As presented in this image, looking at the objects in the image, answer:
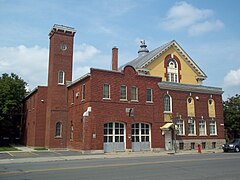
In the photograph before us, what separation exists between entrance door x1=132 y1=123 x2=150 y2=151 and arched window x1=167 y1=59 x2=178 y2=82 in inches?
422

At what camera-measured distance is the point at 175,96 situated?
33000 millimetres

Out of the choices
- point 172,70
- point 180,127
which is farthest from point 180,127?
point 172,70

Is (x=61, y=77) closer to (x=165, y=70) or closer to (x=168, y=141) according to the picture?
(x=165, y=70)

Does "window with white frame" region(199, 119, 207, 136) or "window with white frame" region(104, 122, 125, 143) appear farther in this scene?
"window with white frame" region(199, 119, 207, 136)

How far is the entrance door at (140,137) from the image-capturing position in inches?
1156

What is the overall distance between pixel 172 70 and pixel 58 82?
52.1 feet

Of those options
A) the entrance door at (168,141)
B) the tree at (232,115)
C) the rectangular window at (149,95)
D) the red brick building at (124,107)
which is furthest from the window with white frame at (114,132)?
the tree at (232,115)

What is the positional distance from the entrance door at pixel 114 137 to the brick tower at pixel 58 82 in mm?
7806

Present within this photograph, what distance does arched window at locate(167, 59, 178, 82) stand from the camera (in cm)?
3875

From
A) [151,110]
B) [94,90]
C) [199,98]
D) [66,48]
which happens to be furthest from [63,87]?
[199,98]

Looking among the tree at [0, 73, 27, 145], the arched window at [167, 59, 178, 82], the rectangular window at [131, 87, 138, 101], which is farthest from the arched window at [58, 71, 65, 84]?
the arched window at [167, 59, 178, 82]

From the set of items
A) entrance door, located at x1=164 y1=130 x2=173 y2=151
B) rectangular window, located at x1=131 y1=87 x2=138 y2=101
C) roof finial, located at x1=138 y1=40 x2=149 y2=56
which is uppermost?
roof finial, located at x1=138 y1=40 x2=149 y2=56

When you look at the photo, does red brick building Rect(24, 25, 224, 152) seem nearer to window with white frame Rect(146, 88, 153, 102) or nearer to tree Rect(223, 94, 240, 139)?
window with white frame Rect(146, 88, 153, 102)

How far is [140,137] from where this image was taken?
29.9 metres
